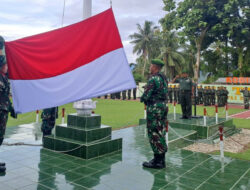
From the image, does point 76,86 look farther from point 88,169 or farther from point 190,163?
point 190,163

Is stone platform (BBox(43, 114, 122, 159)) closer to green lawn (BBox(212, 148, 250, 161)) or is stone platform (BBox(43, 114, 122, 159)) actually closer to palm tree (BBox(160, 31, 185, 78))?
green lawn (BBox(212, 148, 250, 161))

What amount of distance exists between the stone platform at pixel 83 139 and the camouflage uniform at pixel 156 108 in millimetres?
1181

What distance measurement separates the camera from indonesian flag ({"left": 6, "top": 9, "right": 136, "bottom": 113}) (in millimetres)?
3311

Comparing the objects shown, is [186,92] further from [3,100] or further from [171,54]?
[171,54]

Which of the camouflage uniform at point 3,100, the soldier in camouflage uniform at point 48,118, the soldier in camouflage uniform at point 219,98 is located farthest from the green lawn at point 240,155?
the soldier in camouflage uniform at point 219,98

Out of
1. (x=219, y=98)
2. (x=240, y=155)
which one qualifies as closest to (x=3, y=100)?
(x=240, y=155)

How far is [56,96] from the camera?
11.3ft

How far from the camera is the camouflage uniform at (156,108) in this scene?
161 inches

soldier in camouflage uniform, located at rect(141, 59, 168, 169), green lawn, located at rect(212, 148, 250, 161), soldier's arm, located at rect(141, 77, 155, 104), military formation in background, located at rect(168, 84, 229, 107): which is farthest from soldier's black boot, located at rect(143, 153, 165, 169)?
military formation in background, located at rect(168, 84, 229, 107)

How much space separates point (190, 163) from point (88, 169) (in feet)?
6.14

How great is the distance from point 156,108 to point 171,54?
102ft

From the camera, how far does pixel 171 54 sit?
34188mm

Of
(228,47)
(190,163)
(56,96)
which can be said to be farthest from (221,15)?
(56,96)

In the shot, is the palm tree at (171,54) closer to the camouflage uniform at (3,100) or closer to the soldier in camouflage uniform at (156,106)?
the soldier in camouflage uniform at (156,106)
